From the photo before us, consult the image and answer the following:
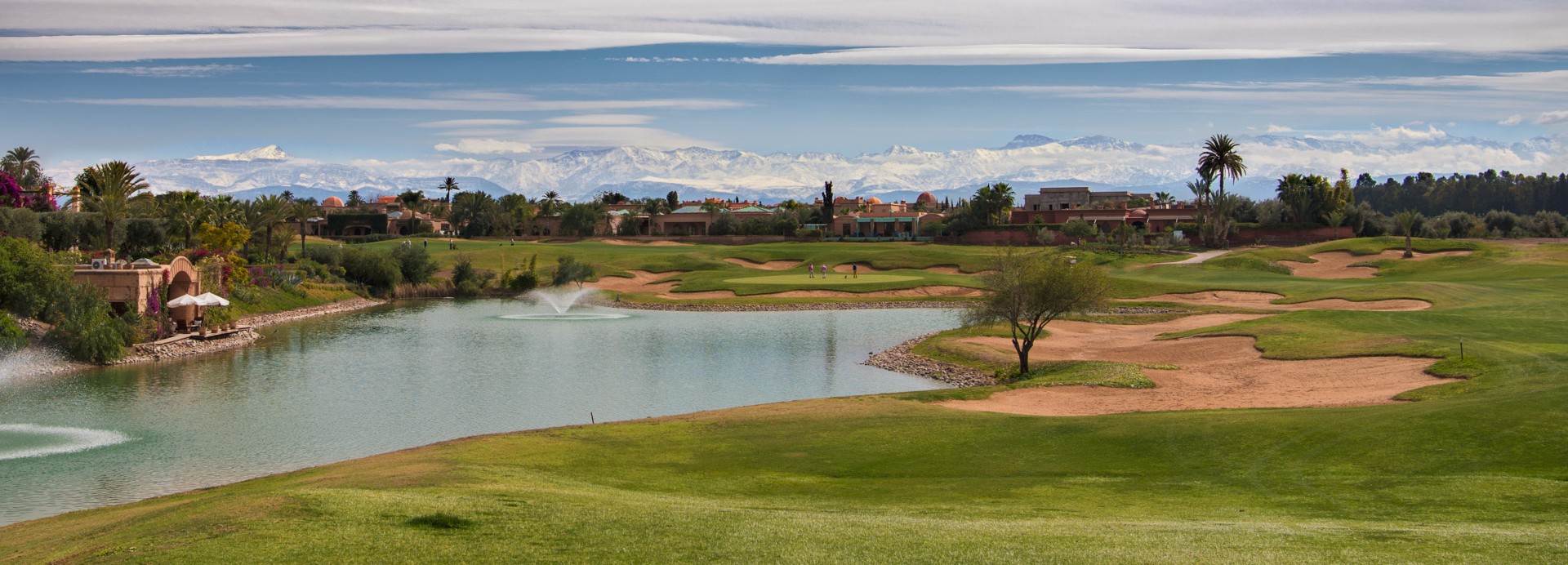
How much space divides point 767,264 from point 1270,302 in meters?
47.4

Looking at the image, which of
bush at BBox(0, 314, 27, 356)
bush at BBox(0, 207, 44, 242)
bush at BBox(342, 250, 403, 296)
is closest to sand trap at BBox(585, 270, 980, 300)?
bush at BBox(342, 250, 403, 296)

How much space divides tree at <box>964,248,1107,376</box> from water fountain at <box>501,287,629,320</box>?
1284 inches

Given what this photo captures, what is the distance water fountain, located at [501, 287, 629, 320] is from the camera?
69.7 m

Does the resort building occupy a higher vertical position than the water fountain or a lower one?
higher

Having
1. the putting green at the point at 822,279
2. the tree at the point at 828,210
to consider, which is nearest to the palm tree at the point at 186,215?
the putting green at the point at 822,279

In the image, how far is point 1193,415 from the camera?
89.6 feet

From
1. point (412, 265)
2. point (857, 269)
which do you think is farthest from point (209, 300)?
point (857, 269)

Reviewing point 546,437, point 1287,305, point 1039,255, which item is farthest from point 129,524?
point 1287,305

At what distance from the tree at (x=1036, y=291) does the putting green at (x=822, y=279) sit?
40915 millimetres

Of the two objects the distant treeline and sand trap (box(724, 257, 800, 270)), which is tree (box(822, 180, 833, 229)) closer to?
sand trap (box(724, 257, 800, 270))

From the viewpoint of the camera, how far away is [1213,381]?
126ft

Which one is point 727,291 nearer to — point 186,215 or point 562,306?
point 562,306

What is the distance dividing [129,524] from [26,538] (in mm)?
2332

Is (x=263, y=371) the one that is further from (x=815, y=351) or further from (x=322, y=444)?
(x=815, y=351)
